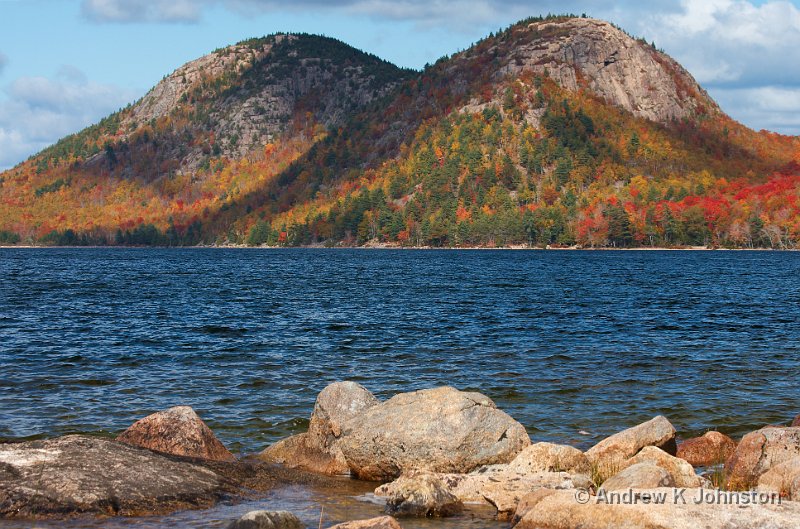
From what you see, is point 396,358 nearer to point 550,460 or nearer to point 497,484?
point 550,460

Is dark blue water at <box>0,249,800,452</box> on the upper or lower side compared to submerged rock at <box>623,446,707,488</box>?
lower

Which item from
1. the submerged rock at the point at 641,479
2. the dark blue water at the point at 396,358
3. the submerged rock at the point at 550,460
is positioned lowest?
the dark blue water at the point at 396,358

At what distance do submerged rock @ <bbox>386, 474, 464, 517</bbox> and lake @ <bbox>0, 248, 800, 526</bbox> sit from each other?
6543 mm

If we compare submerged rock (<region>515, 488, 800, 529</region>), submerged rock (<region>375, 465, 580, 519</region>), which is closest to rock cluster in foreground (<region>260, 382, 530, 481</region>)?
submerged rock (<region>375, 465, 580, 519</region>)

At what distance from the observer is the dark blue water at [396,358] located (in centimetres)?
2455

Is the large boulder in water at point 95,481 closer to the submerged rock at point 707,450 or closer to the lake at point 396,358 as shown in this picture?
the lake at point 396,358

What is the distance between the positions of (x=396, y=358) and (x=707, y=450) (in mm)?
18272

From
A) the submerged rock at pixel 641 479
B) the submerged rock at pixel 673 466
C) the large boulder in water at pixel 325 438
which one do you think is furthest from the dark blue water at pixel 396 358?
the submerged rock at pixel 641 479

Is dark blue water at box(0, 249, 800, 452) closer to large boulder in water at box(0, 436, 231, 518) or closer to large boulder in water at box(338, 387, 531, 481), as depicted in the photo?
large boulder in water at box(338, 387, 531, 481)

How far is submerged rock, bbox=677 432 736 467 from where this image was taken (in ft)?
63.5

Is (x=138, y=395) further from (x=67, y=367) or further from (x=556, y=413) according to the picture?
(x=556, y=413)

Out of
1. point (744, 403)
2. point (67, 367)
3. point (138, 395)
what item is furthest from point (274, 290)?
point (744, 403)

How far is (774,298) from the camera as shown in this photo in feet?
242

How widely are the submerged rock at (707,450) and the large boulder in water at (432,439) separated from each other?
13.9 ft
